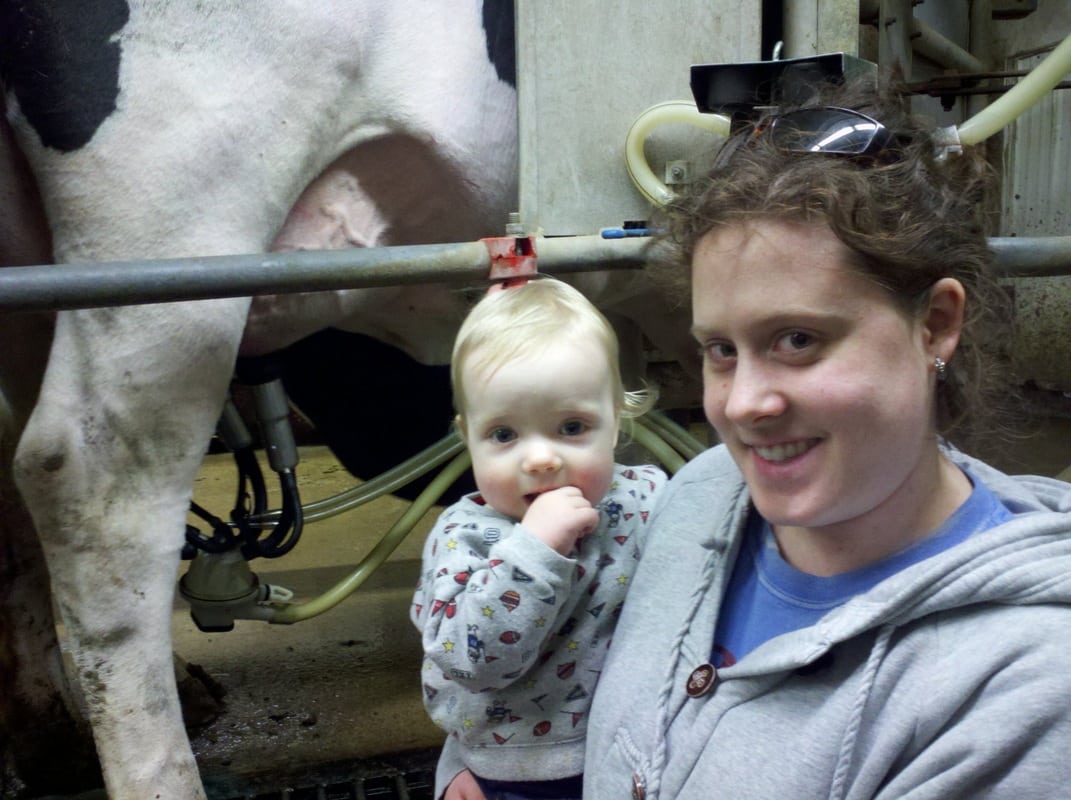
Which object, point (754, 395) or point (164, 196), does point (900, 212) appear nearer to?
point (754, 395)

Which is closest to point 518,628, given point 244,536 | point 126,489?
point 126,489

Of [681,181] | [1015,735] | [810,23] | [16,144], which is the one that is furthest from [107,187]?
[1015,735]

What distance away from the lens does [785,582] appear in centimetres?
86

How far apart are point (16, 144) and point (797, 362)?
125cm

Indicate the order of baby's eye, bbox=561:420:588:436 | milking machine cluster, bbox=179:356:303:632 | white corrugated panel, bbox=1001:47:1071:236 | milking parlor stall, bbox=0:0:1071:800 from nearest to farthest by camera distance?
baby's eye, bbox=561:420:588:436 → milking parlor stall, bbox=0:0:1071:800 → milking machine cluster, bbox=179:356:303:632 → white corrugated panel, bbox=1001:47:1071:236

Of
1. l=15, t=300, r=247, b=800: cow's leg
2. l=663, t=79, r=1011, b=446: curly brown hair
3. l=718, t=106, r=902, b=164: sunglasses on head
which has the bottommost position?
l=15, t=300, r=247, b=800: cow's leg

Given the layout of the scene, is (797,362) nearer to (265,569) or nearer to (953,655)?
(953,655)

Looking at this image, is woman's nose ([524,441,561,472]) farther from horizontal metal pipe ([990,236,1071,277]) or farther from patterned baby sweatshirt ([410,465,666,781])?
horizontal metal pipe ([990,236,1071,277])

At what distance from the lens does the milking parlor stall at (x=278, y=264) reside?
141 centimetres

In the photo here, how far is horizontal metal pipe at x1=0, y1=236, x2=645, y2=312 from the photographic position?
1115 mm

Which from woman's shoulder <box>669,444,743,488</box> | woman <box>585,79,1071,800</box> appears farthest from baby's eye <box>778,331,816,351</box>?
woman's shoulder <box>669,444,743,488</box>

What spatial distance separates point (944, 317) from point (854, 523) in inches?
6.9

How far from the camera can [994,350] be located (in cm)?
92

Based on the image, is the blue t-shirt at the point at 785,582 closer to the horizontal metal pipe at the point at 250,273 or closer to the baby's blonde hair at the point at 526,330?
the baby's blonde hair at the point at 526,330
